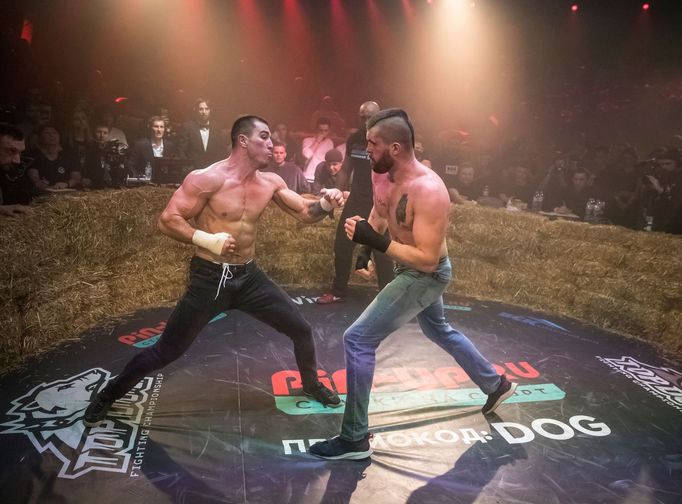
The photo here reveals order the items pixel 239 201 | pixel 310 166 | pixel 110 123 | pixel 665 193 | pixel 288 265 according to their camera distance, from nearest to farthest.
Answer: pixel 239 201
pixel 288 265
pixel 665 193
pixel 110 123
pixel 310 166

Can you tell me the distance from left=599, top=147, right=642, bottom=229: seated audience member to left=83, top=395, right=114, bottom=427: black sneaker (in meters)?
6.64

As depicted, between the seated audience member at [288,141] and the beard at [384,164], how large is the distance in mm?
5387

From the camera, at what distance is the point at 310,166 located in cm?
812

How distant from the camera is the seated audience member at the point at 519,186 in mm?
7484

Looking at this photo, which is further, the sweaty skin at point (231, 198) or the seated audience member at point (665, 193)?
the seated audience member at point (665, 193)

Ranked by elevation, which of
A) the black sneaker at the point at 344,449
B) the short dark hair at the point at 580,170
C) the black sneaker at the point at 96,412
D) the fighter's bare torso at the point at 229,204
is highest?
the short dark hair at the point at 580,170

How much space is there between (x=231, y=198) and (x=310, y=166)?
5.41 m

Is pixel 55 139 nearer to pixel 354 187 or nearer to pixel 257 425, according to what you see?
pixel 354 187

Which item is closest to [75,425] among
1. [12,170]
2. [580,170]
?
[12,170]

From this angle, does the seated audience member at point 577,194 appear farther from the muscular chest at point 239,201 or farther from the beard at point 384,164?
the muscular chest at point 239,201

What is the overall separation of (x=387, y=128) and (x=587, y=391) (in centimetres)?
257

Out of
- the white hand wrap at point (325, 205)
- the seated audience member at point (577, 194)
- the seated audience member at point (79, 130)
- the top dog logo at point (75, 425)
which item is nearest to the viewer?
the top dog logo at point (75, 425)

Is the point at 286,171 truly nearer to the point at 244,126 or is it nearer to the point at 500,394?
the point at 244,126

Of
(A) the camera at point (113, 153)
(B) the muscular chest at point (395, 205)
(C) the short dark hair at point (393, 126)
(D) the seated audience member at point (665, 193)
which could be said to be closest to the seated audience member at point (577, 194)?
(D) the seated audience member at point (665, 193)
